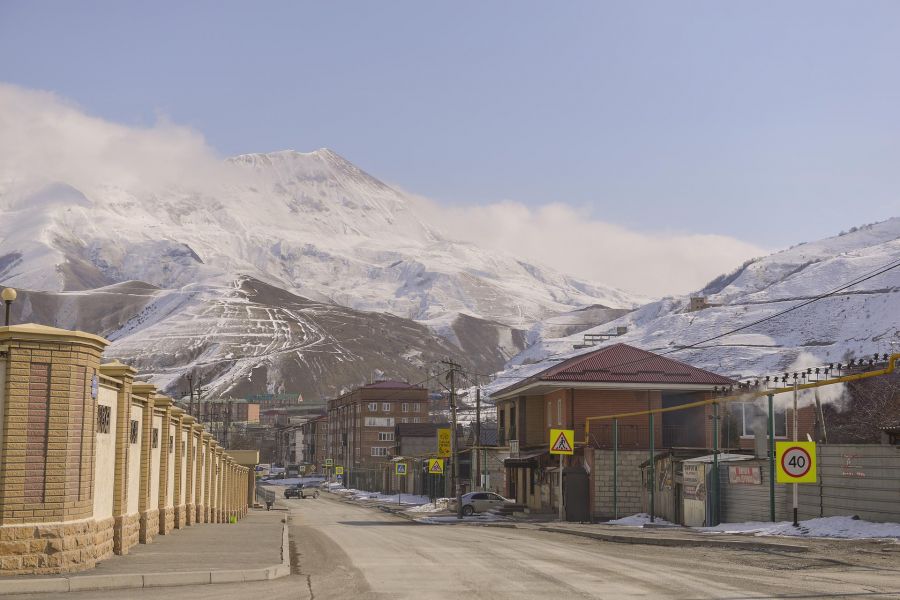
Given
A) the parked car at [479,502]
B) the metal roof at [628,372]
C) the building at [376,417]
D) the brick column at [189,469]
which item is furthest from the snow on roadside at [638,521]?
the building at [376,417]

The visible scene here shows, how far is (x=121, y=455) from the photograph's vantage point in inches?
888

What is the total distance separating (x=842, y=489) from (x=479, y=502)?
34713mm

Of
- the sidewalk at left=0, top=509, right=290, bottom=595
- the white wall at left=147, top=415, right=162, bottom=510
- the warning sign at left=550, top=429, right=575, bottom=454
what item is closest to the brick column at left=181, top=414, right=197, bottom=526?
the white wall at left=147, top=415, right=162, bottom=510

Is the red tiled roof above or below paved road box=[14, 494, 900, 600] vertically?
above

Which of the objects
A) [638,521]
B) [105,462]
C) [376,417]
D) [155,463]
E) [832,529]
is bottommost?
[638,521]

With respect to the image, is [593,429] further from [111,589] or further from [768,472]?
[111,589]

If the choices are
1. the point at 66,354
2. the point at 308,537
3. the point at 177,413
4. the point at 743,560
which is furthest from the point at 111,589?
the point at 308,537

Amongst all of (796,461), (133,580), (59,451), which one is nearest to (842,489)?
(796,461)

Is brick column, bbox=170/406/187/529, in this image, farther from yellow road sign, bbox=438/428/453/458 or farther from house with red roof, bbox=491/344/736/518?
yellow road sign, bbox=438/428/453/458

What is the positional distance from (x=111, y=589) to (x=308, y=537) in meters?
19.5

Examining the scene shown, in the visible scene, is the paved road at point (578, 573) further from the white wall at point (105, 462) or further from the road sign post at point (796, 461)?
the white wall at point (105, 462)

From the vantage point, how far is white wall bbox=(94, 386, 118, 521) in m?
20.2

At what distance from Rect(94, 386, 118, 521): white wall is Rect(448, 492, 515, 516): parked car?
4181 cm

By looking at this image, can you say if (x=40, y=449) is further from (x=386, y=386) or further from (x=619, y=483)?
(x=386, y=386)
